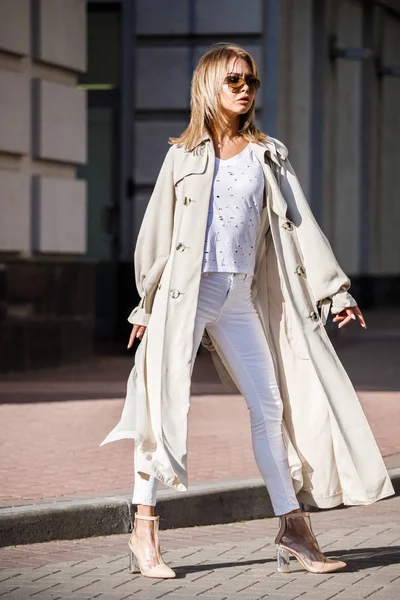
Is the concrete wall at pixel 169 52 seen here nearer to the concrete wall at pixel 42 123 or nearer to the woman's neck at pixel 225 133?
the concrete wall at pixel 42 123

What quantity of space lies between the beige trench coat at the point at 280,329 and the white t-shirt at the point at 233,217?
0.05 m

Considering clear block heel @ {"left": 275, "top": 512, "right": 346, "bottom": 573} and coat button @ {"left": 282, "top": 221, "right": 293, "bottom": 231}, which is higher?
coat button @ {"left": 282, "top": 221, "right": 293, "bottom": 231}

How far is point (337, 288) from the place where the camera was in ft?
17.9

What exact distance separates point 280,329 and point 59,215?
7.85 metres

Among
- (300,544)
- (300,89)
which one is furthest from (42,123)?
(300,544)

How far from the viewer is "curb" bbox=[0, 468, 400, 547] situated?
621 centimetres

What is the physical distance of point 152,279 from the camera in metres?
5.51

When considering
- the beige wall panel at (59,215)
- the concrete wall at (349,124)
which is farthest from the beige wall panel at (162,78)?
the beige wall panel at (59,215)

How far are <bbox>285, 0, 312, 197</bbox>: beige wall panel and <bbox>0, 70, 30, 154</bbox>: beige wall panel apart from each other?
5.23 metres

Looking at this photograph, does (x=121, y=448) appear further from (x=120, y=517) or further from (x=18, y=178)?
(x=18, y=178)

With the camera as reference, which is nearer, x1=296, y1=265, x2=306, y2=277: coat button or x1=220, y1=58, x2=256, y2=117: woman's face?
x1=220, y1=58, x2=256, y2=117: woman's face

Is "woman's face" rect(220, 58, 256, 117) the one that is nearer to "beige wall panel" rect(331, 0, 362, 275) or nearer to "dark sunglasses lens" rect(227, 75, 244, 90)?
"dark sunglasses lens" rect(227, 75, 244, 90)

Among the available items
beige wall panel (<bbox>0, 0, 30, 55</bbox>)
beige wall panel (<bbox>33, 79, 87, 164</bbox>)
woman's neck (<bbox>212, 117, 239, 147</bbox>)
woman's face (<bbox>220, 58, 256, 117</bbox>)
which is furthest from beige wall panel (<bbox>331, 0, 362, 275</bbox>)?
woman's face (<bbox>220, 58, 256, 117</bbox>)

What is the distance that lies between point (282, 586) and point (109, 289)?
416 inches
